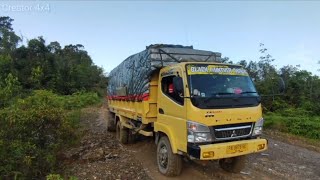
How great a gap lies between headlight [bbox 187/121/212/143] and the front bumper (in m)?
0.13

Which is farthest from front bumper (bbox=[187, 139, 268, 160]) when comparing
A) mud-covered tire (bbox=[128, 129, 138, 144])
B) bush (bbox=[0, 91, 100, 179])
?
mud-covered tire (bbox=[128, 129, 138, 144])

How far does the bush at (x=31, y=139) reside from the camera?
21.2 feet

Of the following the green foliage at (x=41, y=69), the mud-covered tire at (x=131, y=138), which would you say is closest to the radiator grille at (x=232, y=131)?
the mud-covered tire at (x=131, y=138)

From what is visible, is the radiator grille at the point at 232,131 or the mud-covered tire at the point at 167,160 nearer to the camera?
the radiator grille at the point at 232,131

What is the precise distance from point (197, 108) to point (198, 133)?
450 millimetres

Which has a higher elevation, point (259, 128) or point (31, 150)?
point (259, 128)

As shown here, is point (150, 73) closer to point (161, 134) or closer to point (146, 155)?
point (161, 134)

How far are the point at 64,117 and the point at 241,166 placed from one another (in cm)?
449

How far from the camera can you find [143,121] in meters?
7.25

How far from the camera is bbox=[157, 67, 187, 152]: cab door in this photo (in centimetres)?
559

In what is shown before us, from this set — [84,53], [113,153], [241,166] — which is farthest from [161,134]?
[84,53]

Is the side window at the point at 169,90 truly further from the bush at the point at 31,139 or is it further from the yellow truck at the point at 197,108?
the bush at the point at 31,139

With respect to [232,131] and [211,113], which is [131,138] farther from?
[211,113]

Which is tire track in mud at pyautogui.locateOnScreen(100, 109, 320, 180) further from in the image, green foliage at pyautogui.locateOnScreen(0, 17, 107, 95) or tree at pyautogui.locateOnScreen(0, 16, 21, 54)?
tree at pyautogui.locateOnScreen(0, 16, 21, 54)
